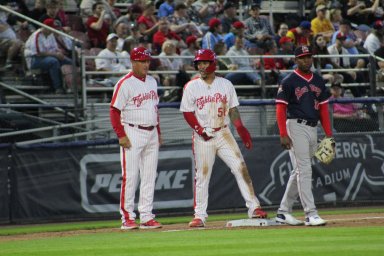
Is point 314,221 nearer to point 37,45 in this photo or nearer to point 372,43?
point 37,45

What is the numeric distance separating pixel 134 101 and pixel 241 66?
7.62 m

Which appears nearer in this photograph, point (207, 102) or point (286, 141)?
point (286, 141)

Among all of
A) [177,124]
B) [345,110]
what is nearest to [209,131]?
[177,124]

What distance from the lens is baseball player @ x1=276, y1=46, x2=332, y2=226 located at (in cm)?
1235

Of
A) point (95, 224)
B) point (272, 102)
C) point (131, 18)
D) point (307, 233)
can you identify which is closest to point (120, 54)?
point (131, 18)

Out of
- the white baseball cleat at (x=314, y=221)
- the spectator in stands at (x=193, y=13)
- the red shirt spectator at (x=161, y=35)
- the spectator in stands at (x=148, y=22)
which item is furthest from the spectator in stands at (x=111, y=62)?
the white baseball cleat at (x=314, y=221)

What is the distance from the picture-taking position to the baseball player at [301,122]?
40.5 feet

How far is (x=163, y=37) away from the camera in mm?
20672

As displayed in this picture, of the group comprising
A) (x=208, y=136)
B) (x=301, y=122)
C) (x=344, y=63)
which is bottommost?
(x=208, y=136)

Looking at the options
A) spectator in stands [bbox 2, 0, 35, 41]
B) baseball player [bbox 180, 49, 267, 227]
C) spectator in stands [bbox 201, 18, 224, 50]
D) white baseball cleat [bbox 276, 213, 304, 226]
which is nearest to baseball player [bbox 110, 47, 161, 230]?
baseball player [bbox 180, 49, 267, 227]

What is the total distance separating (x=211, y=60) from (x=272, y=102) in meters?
4.54

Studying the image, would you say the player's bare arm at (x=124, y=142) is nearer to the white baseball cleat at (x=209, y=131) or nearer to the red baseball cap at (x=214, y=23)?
the white baseball cleat at (x=209, y=131)

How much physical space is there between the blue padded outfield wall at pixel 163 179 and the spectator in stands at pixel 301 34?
17.1ft

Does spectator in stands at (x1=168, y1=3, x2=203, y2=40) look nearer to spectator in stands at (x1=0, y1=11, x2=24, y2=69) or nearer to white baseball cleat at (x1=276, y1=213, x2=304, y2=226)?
spectator in stands at (x1=0, y1=11, x2=24, y2=69)
